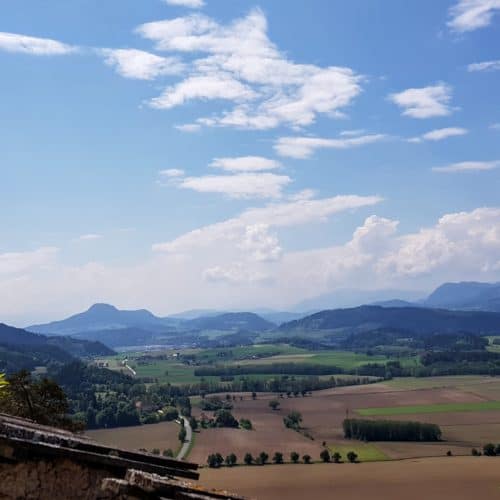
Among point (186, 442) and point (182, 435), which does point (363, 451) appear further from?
point (182, 435)

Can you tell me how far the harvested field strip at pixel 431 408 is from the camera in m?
125

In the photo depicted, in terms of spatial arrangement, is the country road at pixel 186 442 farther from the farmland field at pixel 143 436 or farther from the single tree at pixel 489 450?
the single tree at pixel 489 450

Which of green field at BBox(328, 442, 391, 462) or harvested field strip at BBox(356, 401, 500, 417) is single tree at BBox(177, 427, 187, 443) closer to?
green field at BBox(328, 442, 391, 462)

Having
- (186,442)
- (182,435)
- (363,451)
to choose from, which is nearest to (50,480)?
(363,451)

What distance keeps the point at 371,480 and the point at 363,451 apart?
23.4 m

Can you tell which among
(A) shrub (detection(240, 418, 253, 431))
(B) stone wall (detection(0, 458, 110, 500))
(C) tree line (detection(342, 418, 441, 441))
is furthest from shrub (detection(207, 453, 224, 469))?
(B) stone wall (detection(0, 458, 110, 500))

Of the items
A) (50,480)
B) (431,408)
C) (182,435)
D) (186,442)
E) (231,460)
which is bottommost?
(431,408)

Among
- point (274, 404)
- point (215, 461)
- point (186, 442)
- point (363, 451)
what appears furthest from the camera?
point (274, 404)

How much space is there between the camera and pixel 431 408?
130750 millimetres

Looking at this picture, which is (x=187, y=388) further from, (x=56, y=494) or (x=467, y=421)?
(x=56, y=494)

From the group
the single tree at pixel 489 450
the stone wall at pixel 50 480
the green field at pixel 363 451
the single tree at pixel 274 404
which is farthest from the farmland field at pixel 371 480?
the single tree at pixel 274 404

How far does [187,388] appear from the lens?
554ft

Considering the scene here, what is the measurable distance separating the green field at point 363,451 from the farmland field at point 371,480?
4.12 metres

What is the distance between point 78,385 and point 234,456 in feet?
300
